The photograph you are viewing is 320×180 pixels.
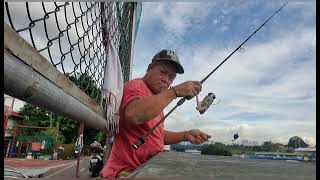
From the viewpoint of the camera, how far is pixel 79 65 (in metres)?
1.86

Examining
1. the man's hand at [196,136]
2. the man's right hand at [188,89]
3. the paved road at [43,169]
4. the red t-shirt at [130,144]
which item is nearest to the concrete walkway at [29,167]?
the paved road at [43,169]

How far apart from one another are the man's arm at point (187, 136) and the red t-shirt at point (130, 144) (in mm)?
523

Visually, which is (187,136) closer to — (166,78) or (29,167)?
(166,78)

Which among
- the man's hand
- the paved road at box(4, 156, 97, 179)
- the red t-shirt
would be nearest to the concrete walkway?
the paved road at box(4, 156, 97, 179)

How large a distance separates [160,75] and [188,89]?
467 millimetres

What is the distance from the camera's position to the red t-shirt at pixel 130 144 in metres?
2.12

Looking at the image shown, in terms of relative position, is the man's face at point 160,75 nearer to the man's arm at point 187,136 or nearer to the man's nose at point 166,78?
the man's nose at point 166,78

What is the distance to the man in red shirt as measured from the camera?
6.56 ft

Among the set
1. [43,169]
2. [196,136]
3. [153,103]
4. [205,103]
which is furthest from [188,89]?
[43,169]

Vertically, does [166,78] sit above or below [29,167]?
above

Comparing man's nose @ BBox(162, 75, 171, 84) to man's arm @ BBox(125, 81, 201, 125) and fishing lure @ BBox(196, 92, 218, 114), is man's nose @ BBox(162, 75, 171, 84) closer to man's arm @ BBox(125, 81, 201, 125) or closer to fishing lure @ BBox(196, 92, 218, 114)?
fishing lure @ BBox(196, 92, 218, 114)

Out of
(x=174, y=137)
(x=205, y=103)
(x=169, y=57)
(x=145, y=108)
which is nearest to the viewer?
(x=145, y=108)

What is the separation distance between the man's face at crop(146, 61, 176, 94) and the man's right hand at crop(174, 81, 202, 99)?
0.42 m

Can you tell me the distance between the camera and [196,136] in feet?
8.93
